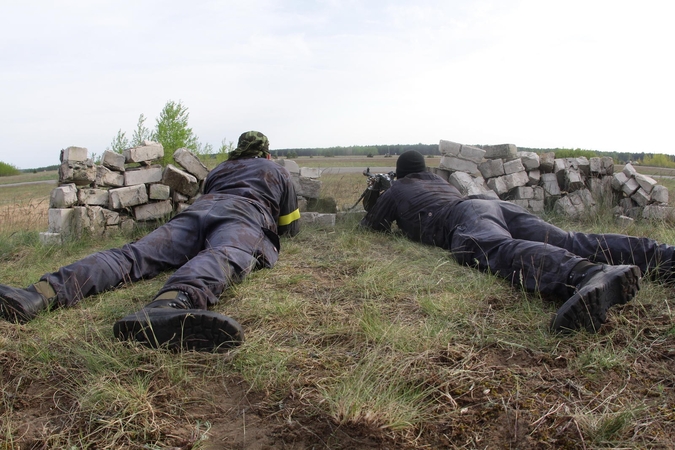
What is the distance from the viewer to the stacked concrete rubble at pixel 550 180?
7.60 meters

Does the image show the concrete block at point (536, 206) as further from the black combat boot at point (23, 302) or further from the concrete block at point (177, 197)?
the black combat boot at point (23, 302)

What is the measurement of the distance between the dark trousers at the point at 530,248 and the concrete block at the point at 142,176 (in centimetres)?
417

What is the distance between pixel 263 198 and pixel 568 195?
565 cm

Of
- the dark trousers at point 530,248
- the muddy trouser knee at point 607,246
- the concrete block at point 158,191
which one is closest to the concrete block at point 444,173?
the dark trousers at point 530,248

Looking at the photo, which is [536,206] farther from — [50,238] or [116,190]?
[50,238]

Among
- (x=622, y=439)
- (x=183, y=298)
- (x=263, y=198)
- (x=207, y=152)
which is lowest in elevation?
(x=622, y=439)

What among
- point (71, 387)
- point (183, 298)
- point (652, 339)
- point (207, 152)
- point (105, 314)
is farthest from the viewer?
point (207, 152)

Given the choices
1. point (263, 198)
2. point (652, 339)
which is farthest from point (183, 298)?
point (652, 339)

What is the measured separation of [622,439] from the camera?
1.83 m

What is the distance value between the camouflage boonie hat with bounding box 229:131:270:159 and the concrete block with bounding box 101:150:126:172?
216 centimetres

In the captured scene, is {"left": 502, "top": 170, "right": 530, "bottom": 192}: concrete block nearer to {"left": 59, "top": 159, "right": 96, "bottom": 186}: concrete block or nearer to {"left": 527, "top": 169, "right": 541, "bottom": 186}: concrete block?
{"left": 527, "top": 169, "right": 541, "bottom": 186}: concrete block

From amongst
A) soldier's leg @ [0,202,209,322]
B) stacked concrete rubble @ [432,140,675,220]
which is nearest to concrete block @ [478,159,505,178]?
stacked concrete rubble @ [432,140,675,220]

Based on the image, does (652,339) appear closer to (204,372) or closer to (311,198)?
(204,372)

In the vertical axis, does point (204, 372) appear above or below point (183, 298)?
below
